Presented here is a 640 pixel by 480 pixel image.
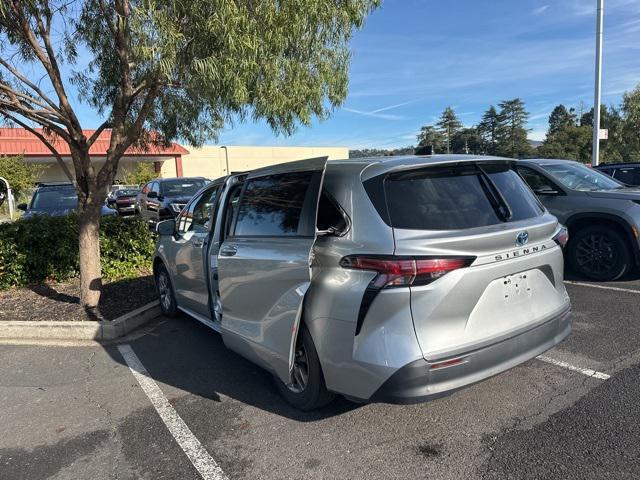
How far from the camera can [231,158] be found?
190 feet

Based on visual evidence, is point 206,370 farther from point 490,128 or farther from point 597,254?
point 490,128

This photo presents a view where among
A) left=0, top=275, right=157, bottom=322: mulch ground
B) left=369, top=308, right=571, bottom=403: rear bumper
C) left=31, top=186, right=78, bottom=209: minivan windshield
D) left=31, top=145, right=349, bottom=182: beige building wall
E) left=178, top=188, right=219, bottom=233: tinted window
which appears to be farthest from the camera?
left=31, top=145, right=349, bottom=182: beige building wall

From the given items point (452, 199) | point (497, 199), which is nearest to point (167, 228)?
point (452, 199)

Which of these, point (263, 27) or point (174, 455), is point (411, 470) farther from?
point (263, 27)

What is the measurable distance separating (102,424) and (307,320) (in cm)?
181

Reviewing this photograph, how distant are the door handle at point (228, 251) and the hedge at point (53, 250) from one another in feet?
15.9

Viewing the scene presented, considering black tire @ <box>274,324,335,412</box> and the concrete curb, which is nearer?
black tire @ <box>274,324,335,412</box>

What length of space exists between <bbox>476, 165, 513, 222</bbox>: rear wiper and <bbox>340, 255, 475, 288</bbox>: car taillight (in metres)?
0.66

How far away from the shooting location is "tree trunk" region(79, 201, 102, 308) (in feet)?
21.4

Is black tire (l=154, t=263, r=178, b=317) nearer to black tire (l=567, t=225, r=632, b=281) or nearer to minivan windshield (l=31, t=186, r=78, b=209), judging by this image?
black tire (l=567, t=225, r=632, b=281)

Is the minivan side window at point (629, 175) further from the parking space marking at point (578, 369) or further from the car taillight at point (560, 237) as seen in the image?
the car taillight at point (560, 237)

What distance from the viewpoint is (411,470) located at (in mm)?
2891

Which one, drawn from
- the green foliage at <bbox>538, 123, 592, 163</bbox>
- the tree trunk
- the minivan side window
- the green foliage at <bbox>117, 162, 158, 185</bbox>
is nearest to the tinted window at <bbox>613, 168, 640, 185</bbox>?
the minivan side window

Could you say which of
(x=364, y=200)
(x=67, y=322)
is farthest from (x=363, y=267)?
(x=67, y=322)
